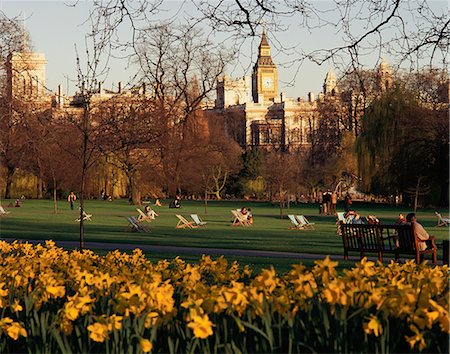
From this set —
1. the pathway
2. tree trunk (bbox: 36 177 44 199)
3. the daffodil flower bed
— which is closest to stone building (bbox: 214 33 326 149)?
tree trunk (bbox: 36 177 44 199)

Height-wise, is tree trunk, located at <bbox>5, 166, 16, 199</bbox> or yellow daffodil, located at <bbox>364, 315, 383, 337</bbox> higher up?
tree trunk, located at <bbox>5, 166, 16, 199</bbox>

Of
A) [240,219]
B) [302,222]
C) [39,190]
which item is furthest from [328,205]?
[39,190]

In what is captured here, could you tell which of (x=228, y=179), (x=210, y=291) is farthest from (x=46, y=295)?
(x=228, y=179)

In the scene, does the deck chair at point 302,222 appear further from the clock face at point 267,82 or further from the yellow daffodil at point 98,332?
the clock face at point 267,82

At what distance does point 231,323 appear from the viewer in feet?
22.8

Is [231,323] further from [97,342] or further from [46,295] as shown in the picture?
[46,295]

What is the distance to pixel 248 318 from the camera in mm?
6797

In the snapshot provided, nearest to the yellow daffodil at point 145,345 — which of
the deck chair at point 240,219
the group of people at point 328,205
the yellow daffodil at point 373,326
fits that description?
the yellow daffodil at point 373,326

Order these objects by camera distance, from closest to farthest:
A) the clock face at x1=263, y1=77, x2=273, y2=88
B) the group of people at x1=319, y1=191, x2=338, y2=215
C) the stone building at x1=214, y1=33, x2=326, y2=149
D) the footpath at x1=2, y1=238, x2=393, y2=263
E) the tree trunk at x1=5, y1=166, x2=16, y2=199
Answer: the footpath at x1=2, y1=238, x2=393, y2=263 < the group of people at x1=319, y1=191, x2=338, y2=215 < the tree trunk at x1=5, y1=166, x2=16, y2=199 < the stone building at x1=214, y1=33, x2=326, y2=149 < the clock face at x1=263, y1=77, x2=273, y2=88

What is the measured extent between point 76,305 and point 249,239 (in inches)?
831

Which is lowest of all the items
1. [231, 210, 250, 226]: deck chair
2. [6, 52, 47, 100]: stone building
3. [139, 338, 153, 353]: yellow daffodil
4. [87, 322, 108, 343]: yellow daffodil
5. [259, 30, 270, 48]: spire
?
[231, 210, 250, 226]: deck chair

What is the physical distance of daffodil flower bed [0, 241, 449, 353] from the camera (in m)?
6.60

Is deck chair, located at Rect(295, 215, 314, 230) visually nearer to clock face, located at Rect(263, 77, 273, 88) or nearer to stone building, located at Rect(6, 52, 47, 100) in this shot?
stone building, located at Rect(6, 52, 47, 100)

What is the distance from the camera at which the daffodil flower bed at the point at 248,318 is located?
660 centimetres
